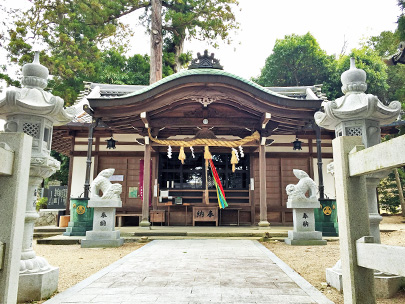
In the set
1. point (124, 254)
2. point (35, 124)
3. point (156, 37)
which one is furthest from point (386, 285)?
point (156, 37)

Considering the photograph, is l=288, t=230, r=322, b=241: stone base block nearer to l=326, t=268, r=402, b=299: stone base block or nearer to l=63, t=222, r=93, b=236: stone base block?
l=326, t=268, r=402, b=299: stone base block

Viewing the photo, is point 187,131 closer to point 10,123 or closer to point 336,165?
point 10,123

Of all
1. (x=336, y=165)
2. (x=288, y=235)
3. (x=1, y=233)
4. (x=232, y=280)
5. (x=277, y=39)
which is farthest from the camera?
(x=277, y=39)

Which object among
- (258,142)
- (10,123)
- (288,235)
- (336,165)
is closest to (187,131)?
(258,142)

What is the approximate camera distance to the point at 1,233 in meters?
2.28

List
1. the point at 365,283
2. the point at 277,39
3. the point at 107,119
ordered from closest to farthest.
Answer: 1. the point at 365,283
2. the point at 107,119
3. the point at 277,39

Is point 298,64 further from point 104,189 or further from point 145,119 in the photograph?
point 104,189

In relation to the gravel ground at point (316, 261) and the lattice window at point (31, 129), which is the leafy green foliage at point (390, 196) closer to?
the gravel ground at point (316, 261)

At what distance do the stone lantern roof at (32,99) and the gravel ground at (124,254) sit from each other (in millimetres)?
2607

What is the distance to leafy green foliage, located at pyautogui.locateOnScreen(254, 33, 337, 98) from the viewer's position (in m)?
24.9

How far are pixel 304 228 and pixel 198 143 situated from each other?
4565mm

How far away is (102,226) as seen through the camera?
26.1 feet

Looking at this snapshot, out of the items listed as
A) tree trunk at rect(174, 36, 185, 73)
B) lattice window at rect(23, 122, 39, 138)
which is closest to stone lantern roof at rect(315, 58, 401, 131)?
lattice window at rect(23, 122, 39, 138)

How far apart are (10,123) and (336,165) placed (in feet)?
15.1
